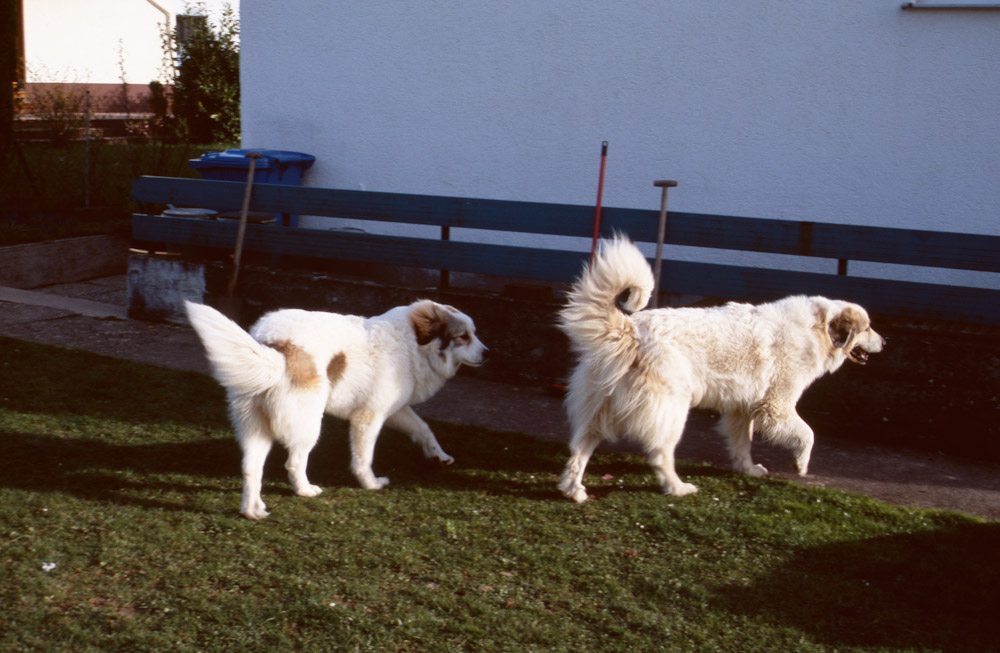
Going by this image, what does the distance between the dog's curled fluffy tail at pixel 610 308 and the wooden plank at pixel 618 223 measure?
7.17ft

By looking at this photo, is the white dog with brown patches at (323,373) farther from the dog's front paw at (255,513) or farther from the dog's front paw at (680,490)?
the dog's front paw at (680,490)

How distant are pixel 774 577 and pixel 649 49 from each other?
547 cm

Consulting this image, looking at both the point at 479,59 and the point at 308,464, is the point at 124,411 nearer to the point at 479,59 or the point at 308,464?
the point at 308,464

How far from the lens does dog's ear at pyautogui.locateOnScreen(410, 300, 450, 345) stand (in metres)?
5.48

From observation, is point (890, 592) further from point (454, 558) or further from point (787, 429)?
point (454, 558)

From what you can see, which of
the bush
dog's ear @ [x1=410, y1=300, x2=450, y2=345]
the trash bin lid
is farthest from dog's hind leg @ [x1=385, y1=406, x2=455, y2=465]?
the bush

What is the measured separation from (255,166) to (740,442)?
18.4 ft

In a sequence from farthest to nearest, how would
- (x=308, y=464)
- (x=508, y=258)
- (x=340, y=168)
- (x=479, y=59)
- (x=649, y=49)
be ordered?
(x=340, y=168) → (x=479, y=59) → (x=649, y=49) → (x=508, y=258) → (x=308, y=464)

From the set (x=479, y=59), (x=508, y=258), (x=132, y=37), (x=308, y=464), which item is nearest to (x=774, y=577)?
(x=308, y=464)

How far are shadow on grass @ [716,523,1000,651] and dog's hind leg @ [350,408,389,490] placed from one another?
2.09m

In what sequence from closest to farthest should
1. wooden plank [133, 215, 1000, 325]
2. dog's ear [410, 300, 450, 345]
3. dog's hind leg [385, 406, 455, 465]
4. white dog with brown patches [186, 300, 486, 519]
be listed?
white dog with brown patches [186, 300, 486, 519], dog's ear [410, 300, 450, 345], dog's hind leg [385, 406, 455, 465], wooden plank [133, 215, 1000, 325]

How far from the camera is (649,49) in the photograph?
841 centimetres

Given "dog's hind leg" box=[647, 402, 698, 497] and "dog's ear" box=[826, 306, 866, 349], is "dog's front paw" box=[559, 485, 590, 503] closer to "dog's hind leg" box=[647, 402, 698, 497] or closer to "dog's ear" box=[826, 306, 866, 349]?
"dog's hind leg" box=[647, 402, 698, 497]

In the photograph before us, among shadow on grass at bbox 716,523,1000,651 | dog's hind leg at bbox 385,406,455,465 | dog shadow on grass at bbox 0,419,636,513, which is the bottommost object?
dog shadow on grass at bbox 0,419,636,513
